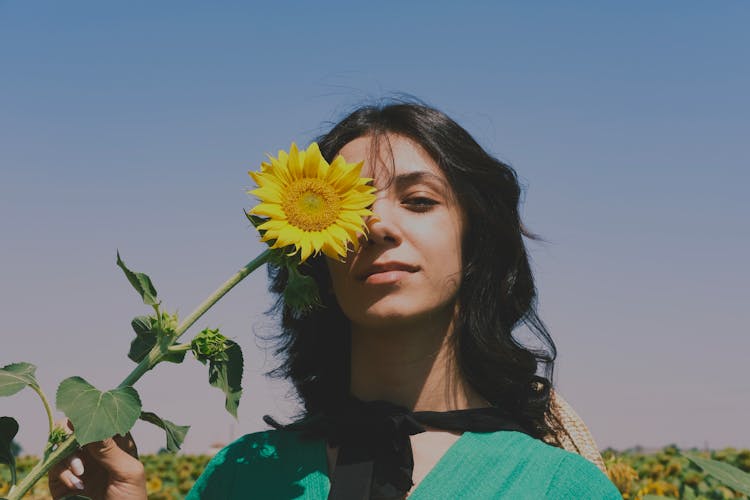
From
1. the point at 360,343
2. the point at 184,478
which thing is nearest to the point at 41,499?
the point at 184,478

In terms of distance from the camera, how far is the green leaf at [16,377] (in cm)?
184

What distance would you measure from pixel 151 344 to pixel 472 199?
97 centimetres

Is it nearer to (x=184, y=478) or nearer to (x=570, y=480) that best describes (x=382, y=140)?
(x=570, y=480)

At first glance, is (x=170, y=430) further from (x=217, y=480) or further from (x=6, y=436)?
(x=217, y=480)

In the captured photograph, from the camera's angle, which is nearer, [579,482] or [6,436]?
[6,436]

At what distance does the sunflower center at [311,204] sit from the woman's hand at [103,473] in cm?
63

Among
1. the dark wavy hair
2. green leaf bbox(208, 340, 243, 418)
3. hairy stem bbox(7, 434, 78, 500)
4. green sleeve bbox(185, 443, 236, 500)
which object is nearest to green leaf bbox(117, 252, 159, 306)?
green leaf bbox(208, 340, 243, 418)

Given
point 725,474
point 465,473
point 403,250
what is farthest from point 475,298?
point 725,474

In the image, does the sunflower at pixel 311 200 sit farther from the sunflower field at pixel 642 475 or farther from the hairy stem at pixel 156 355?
the sunflower field at pixel 642 475

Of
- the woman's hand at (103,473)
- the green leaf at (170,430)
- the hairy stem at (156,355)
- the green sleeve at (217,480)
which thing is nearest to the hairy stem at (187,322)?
the hairy stem at (156,355)

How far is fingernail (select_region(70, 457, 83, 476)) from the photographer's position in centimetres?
203

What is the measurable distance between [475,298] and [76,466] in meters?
1.08

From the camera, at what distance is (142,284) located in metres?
1.89

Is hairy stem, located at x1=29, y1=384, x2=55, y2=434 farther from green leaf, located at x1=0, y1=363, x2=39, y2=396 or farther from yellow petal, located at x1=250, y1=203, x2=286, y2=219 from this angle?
yellow petal, located at x1=250, y1=203, x2=286, y2=219
